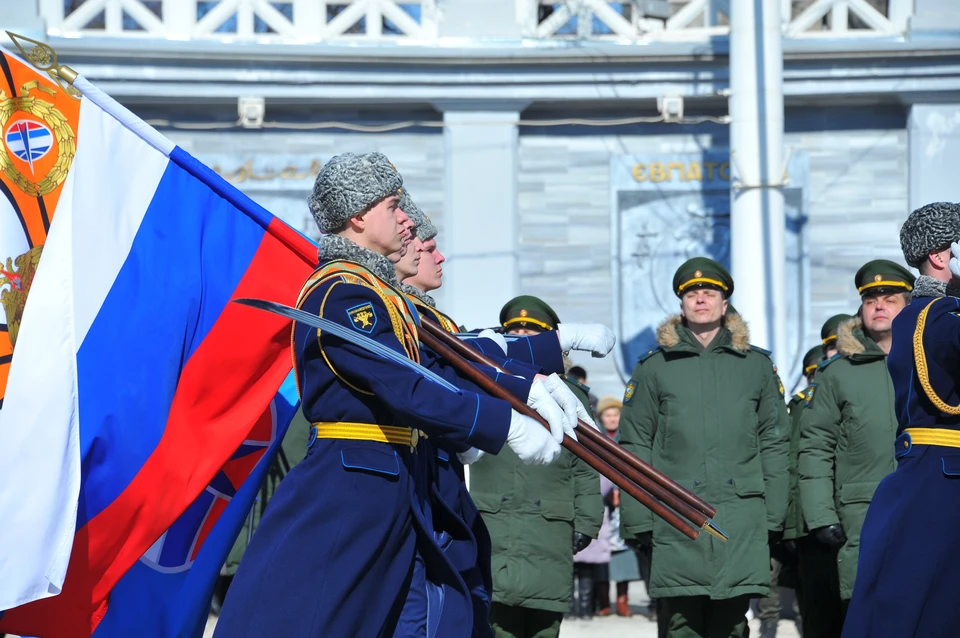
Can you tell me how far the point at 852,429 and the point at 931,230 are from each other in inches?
94.9

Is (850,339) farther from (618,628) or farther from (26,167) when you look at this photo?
(26,167)

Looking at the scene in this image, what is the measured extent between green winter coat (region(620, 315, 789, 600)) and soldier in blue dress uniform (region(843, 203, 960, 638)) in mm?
1569

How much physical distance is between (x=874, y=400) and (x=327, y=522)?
3.94 metres

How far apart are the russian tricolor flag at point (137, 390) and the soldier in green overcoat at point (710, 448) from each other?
2140mm

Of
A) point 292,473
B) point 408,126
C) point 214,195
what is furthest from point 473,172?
point 292,473

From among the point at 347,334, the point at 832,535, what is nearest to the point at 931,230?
the point at 347,334

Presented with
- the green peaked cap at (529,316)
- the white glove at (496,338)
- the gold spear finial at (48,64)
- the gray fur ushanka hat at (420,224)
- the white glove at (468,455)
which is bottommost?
the white glove at (468,455)

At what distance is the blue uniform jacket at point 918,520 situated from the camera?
4672 mm

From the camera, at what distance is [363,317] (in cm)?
400

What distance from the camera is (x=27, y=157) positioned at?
5027mm

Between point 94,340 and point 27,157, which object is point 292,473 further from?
point 27,157

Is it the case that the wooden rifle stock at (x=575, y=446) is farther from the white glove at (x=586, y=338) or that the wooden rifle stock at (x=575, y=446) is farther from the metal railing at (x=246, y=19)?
the metal railing at (x=246, y=19)

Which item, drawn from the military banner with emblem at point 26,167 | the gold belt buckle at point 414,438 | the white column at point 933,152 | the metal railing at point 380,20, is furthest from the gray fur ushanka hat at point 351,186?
the white column at point 933,152

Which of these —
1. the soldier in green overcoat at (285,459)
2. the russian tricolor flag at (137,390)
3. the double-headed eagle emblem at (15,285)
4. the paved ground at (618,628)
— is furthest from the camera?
the paved ground at (618,628)
